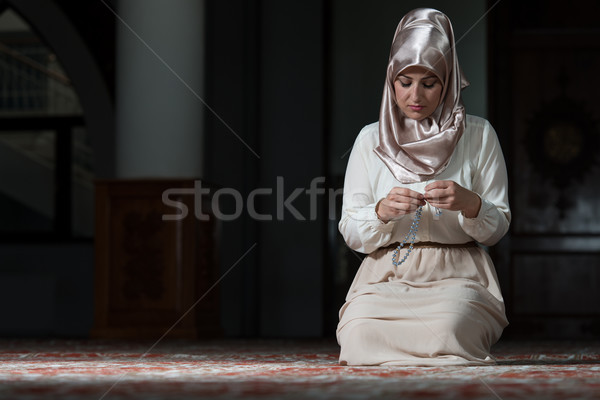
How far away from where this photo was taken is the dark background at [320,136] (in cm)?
698

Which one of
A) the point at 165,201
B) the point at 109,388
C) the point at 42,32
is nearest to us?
the point at 109,388

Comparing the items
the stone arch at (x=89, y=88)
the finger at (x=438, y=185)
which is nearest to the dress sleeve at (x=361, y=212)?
the finger at (x=438, y=185)

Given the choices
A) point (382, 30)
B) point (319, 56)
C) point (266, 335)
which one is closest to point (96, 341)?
point (266, 335)

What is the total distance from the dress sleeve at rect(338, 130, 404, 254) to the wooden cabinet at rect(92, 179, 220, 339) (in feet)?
8.34

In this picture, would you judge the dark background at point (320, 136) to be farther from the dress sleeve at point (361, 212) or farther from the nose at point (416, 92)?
the nose at point (416, 92)

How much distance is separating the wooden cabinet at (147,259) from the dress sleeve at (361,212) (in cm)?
254

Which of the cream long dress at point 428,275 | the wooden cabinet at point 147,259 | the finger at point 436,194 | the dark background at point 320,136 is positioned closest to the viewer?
the finger at point 436,194

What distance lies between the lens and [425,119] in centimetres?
349

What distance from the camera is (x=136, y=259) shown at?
602 centimetres

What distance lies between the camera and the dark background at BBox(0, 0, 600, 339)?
6.98 metres

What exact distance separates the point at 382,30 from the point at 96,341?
10.7ft

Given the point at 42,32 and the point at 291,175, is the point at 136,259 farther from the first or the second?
the point at 42,32

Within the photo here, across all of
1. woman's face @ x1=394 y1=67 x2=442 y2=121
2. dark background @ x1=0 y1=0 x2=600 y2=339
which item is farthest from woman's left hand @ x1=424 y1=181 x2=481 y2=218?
dark background @ x1=0 y1=0 x2=600 y2=339

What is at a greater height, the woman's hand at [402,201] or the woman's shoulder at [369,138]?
the woman's shoulder at [369,138]
